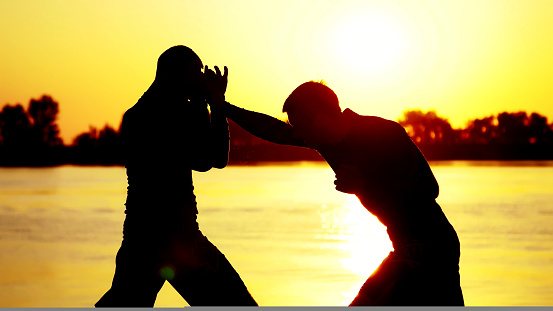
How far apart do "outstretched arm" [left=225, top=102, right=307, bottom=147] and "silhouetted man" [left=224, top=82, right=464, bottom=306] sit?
0.85 m

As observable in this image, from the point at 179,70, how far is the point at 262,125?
688 mm

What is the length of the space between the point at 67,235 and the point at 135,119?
1394 cm

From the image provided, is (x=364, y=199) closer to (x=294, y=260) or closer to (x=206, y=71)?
(x=206, y=71)

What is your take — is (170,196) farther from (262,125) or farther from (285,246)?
(285,246)

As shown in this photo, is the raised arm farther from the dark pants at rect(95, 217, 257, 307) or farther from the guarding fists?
the dark pants at rect(95, 217, 257, 307)

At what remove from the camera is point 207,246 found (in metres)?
5.15

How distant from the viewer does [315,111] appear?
4.66 meters

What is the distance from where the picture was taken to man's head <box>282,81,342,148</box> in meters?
4.64

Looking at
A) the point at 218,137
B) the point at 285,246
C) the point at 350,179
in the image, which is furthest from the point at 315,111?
the point at 285,246

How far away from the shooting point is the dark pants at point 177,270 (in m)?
5.12

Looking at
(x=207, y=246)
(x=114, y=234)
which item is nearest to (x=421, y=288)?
(x=207, y=246)

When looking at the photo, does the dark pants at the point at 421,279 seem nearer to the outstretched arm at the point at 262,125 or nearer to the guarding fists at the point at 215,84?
the outstretched arm at the point at 262,125

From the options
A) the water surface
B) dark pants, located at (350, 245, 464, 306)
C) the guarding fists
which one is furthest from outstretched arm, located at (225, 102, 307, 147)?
the water surface

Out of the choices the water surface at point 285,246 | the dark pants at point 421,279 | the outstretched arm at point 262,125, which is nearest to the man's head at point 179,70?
the outstretched arm at point 262,125
